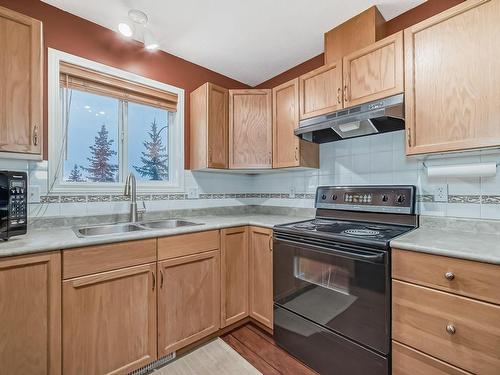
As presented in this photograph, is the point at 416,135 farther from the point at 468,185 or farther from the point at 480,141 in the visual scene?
the point at 468,185

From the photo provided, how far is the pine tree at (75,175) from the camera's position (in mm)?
1881

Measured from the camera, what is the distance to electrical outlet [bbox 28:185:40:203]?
161cm

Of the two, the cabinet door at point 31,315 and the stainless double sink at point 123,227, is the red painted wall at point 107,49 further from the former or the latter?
the cabinet door at point 31,315

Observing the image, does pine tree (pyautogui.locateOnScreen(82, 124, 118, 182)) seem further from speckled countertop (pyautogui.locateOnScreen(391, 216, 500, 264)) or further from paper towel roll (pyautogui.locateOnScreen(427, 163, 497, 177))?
paper towel roll (pyautogui.locateOnScreen(427, 163, 497, 177))

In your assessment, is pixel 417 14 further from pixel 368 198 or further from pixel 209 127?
pixel 209 127

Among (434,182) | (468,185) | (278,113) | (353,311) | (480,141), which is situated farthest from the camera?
(278,113)

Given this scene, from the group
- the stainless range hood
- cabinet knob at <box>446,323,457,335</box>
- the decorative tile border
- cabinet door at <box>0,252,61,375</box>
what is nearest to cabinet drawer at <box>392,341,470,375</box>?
cabinet knob at <box>446,323,457,335</box>

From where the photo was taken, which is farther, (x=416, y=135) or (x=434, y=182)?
(x=434, y=182)

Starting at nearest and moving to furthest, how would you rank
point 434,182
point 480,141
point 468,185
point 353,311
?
point 480,141 → point 353,311 → point 468,185 → point 434,182

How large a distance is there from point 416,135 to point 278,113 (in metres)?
1.17

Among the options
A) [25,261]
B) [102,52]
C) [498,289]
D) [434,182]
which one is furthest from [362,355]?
[102,52]

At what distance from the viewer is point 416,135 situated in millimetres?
1471

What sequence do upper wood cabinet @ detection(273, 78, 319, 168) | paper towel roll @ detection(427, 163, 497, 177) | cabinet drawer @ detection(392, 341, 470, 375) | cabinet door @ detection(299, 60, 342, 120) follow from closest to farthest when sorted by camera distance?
cabinet drawer @ detection(392, 341, 470, 375) → paper towel roll @ detection(427, 163, 497, 177) → cabinet door @ detection(299, 60, 342, 120) → upper wood cabinet @ detection(273, 78, 319, 168)

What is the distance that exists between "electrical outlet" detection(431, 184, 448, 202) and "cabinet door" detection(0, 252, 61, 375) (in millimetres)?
2282
